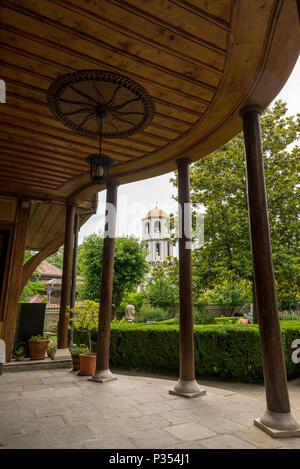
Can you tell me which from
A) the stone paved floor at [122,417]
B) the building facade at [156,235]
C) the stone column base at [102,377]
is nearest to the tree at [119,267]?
the stone column base at [102,377]

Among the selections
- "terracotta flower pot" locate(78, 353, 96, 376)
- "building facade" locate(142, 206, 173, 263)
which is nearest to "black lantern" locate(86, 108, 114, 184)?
"terracotta flower pot" locate(78, 353, 96, 376)

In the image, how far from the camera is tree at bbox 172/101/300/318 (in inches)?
365

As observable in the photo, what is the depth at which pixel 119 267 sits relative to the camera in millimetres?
19453

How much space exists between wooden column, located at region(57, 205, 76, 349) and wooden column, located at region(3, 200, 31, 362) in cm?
88

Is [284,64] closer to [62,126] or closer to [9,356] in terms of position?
[62,126]

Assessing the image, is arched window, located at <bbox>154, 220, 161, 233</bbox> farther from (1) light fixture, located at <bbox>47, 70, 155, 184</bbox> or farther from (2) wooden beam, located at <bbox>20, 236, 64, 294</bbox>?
(1) light fixture, located at <bbox>47, 70, 155, 184</bbox>

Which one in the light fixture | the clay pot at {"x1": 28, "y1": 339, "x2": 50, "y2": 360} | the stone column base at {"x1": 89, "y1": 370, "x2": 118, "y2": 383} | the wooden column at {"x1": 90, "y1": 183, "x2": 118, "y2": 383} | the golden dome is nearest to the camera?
the light fixture

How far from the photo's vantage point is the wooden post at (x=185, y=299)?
4.08 metres

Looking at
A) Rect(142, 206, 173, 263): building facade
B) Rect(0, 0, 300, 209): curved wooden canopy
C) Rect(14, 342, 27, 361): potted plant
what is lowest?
Rect(14, 342, 27, 361): potted plant

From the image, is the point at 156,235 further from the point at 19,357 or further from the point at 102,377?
the point at 102,377

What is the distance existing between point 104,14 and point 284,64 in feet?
5.64

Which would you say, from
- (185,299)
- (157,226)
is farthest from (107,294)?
(157,226)

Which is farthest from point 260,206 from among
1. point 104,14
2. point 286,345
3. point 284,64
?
point 286,345

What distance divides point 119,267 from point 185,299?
15.4 m
